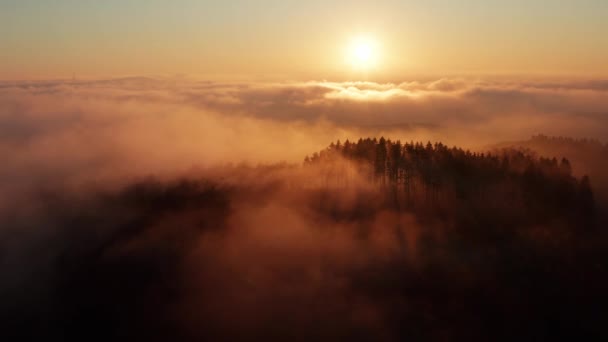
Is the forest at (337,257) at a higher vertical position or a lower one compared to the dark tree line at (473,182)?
lower

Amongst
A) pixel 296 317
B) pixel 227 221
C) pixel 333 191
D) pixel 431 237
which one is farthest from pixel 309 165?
pixel 296 317

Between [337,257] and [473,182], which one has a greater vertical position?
[473,182]

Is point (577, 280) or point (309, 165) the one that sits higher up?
point (309, 165)

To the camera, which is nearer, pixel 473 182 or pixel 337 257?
pixel 337 257

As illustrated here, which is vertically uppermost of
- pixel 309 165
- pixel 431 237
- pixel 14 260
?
pixel 309 165

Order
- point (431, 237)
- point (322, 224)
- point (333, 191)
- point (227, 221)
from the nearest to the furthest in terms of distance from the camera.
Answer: point (431, 237) → point (322, 224) → point (227, 221) → point (333, 191)

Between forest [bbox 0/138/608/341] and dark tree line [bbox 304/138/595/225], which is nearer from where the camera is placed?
forest [bbox 0/138/608/341]

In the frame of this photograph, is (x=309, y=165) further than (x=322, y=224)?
Yes

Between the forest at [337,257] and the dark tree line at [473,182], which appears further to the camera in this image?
the dark tree line at [473,182]

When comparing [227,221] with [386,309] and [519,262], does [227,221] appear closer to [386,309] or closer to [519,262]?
[386,309]

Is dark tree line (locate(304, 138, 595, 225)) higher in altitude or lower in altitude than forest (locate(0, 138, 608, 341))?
higher

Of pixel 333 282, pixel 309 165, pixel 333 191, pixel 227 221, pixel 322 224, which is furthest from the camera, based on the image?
pixel 309 165
